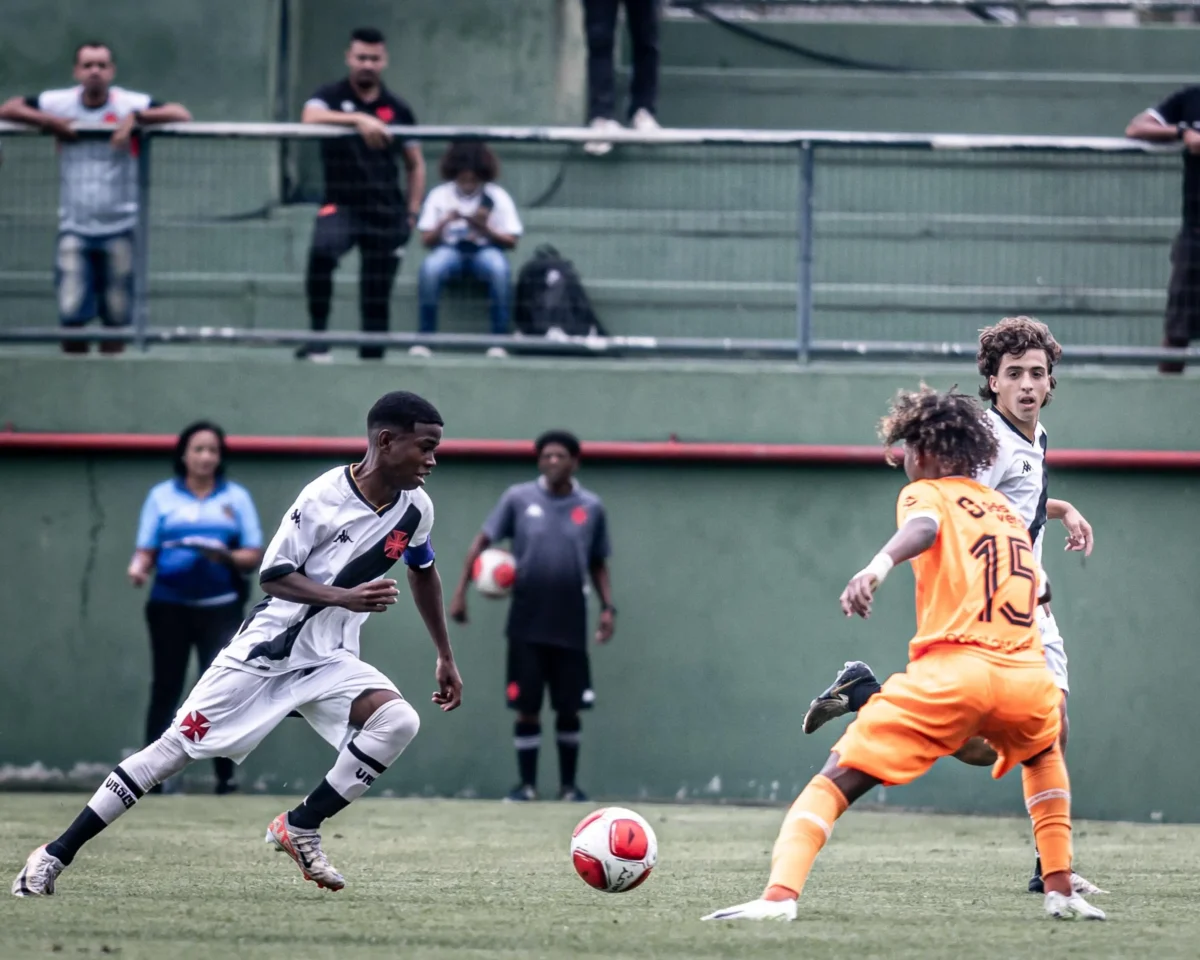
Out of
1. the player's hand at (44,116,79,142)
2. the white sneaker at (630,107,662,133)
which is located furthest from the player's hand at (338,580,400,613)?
the white sneaker at (630,107,662,133)

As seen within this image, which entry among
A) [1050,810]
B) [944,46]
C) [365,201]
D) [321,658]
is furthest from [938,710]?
[944,46]

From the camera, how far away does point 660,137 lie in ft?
39.6

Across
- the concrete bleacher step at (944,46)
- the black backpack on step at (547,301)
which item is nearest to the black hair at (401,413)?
the black backpack on step at (547,301)

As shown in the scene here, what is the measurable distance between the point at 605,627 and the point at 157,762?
5.45 metres

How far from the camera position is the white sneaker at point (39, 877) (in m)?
6.38

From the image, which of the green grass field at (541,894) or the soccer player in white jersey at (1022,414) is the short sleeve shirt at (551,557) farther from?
the soccer player in white jersey at (1022,414)

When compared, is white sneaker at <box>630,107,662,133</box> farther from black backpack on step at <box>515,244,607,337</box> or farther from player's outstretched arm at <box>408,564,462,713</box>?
player's outstretched arm at <box>408,564,462,713</box>

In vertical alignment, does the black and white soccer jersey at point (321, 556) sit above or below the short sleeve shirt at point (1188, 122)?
below

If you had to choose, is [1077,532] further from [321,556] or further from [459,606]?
[459,606]

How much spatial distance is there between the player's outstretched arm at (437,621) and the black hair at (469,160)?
17.7ft

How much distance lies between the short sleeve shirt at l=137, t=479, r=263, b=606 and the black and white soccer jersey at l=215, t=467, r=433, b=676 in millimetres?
4805

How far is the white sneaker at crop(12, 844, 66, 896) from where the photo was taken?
6.38m

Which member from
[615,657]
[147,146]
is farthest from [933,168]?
[147,146]

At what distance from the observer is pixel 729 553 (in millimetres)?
12203
